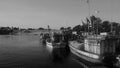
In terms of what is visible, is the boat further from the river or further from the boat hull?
the boat hull

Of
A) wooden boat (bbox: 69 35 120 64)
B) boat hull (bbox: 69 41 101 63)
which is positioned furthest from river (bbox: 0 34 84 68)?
wooden boat (bbox: 69 35 120 64)

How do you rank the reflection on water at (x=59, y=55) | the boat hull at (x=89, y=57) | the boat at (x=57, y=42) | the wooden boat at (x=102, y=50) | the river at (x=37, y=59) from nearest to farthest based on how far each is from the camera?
the wooden boat at (x=102, y=50) → the boat hull at (x=89, y=57) → the river at (x=37, y=59) → the reflection on water at (x=59, y=55) → the boat at (x=57, y=42)

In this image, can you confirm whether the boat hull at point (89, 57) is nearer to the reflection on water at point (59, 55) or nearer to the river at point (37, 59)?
the river at point (37, 59)

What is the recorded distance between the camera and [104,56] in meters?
49.1

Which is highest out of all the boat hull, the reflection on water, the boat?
the boat

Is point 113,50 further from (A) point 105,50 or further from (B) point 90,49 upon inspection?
(B) point 90,49

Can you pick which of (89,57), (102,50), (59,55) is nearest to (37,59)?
(59,55)

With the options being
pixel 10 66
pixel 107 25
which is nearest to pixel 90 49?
pixel 10 66

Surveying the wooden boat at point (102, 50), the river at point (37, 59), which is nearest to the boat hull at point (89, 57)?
the wooden boat at point (102, 50)

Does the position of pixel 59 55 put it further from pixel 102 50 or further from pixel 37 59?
pixel 102 50

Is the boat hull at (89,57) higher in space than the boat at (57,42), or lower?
lower

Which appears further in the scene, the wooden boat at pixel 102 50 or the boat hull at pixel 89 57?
the boat hull at pixel 89 57

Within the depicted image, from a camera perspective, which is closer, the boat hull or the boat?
the boat hull

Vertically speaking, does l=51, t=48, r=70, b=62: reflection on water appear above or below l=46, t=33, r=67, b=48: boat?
below
